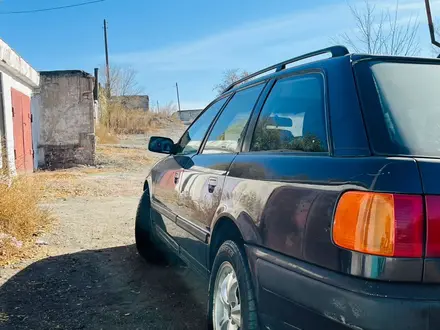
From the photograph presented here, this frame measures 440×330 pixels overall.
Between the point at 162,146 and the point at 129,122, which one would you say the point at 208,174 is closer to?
the point at 162,146

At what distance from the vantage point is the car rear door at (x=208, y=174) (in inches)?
123

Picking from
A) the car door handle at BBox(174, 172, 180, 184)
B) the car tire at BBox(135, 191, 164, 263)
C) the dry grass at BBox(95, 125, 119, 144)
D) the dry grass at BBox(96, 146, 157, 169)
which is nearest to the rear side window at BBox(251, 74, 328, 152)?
the car door handle at BBox(174, 172, 180, 184)

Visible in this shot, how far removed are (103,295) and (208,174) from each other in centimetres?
184

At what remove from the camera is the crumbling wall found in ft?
51.8

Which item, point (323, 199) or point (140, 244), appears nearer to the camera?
point (323, 199)

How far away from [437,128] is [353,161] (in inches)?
19.1

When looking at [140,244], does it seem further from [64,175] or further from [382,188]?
[64,175]

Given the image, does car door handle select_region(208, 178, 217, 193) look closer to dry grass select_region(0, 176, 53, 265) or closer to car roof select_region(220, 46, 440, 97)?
car roof select_region(220, 46, 440, 97)

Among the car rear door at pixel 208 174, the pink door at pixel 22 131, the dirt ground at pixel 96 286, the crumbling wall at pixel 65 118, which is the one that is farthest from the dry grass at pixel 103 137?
the car rear door at pixel 208 174

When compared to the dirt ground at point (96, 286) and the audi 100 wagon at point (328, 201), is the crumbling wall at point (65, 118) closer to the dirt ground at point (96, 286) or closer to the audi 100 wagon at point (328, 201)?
the dirt ground at point (96, 286)

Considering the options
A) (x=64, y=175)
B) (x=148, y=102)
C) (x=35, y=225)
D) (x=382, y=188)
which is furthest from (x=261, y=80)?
(x=148, y=102)

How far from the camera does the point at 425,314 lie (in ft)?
5.35

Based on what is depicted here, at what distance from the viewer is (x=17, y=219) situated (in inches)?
235

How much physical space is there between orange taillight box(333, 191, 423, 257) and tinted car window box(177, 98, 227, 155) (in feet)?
7.61
